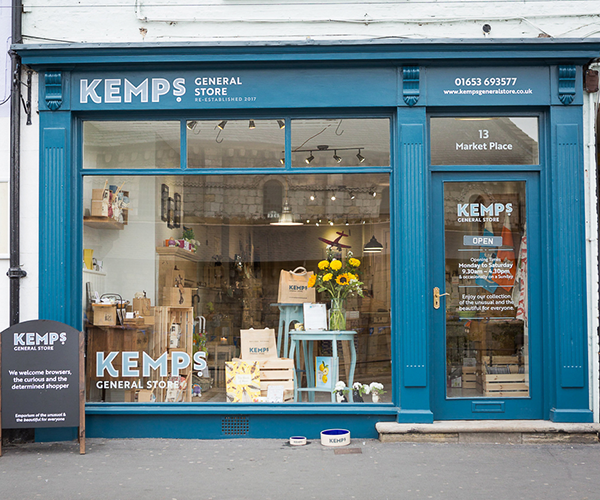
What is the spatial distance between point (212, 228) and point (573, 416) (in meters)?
4.23

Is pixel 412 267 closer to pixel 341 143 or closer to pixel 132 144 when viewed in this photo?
pixel 341 143

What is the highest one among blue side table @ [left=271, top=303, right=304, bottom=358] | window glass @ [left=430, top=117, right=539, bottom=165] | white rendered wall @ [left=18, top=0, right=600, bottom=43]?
white rendered wall @ [left=18, top=0, right=600, bottom=43]

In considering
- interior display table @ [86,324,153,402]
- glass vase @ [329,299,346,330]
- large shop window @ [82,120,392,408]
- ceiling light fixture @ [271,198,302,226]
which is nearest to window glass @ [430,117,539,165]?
large shop window @ [82,120,392,408]

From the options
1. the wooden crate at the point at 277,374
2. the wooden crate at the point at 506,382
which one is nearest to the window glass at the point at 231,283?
the wooden crate at the point at 277,374

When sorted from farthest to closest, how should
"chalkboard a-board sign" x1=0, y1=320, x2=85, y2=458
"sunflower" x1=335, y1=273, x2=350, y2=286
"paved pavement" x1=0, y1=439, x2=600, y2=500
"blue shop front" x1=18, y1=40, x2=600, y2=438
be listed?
"sunflower" x1=335, y1=273, x2=350, y2=286, "blue shop front" x1=18, y1=40, x2=600, y2=438, "chalkboard a-board sign" x1=0, y1=320, x2=85, y2=458, "paved pavement" x1=0, y1=439, x2=600, y2=500

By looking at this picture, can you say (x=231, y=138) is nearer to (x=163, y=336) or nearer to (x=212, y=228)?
(x=212, y=228)

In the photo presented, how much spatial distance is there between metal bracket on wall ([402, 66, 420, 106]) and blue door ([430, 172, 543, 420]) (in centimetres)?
86

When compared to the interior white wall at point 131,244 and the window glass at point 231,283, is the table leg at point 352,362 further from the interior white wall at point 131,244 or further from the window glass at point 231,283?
the interior white wall at point 131,244

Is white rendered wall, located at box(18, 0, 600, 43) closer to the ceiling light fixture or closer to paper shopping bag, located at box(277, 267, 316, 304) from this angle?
the ceiling light fixture

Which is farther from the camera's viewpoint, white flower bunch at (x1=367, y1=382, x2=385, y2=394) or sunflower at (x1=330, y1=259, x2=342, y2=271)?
sunflower at (x1=330, y1=259, x2=342, y2=271)

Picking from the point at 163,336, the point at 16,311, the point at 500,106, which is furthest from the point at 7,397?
the point at 500,106

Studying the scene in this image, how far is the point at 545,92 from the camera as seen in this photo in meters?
7.11

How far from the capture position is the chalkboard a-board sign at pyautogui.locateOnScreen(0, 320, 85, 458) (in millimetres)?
6500

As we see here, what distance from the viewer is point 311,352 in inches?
294
